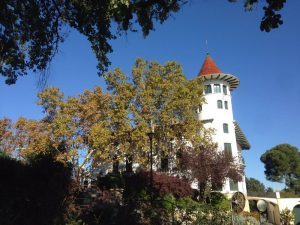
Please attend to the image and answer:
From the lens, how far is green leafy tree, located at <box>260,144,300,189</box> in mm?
70125

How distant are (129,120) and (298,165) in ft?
164

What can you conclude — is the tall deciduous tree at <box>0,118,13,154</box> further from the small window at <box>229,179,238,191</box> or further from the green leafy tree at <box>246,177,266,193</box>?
the green leafy tree at <box>246,177,266,193</box>

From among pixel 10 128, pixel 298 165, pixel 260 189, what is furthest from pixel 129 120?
pixel 260 189

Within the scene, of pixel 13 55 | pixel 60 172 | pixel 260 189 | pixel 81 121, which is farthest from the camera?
pixel 260 189

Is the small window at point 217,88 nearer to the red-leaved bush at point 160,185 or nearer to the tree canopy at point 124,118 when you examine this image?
the tree canopy at point 124,118

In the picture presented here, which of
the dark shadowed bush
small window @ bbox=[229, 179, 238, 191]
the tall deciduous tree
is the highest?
the tall deciduous tree

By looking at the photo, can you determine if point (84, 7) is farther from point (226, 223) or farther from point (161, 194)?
point (161, 194)

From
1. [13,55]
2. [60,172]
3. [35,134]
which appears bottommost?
[60,172]

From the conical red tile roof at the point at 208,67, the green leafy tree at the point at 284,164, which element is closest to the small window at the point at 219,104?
the conical red tile roof at the point at 208,67

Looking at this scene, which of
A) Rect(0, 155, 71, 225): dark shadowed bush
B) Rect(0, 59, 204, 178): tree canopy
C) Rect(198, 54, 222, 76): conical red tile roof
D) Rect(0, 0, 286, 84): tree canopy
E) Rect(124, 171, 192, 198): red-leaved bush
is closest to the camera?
Rect(0, 0, 286, 84): tree canopy

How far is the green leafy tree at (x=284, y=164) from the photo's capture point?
70.1 metres

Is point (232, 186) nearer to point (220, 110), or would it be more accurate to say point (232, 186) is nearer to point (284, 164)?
point (220, 110)

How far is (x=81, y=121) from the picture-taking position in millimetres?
29234

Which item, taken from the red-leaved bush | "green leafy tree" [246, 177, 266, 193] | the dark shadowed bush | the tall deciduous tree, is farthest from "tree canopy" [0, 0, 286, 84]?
"green leafy tree" [246, 177, 266, 193]
